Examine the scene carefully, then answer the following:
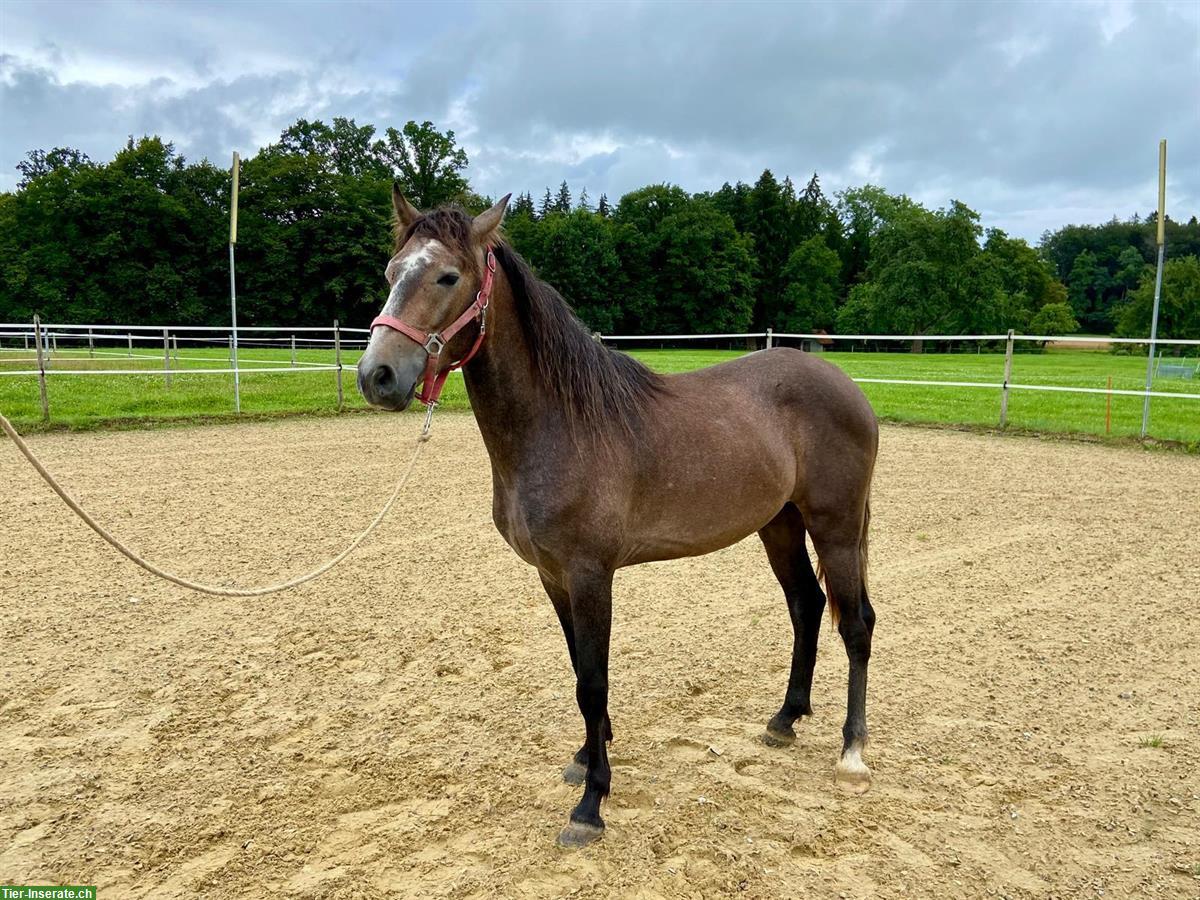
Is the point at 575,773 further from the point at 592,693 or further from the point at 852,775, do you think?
the point at 852,775

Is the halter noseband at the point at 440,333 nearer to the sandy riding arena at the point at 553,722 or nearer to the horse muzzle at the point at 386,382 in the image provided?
the horse muzzle at the point at 386,382

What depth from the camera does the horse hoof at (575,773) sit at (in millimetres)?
3021

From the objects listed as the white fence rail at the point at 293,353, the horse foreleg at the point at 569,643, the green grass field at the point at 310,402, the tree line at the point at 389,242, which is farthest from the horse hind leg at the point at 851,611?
the tree line at the point at 389,242

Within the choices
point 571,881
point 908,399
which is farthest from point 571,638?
point 908,399

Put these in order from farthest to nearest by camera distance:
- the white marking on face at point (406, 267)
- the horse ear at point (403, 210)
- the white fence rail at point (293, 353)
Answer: the white fence rail at point (293, 353) → the horse ear at point (403, 210) → the white marking on face at point (406, 267)

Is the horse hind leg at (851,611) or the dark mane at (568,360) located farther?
the horse hind leg at (851,611)

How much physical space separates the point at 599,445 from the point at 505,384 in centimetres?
43

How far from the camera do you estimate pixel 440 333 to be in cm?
236

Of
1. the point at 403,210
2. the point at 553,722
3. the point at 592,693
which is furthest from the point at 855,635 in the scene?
the point at 403,210

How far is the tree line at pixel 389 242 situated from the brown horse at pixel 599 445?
1436 inches

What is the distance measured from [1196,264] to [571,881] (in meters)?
66.6

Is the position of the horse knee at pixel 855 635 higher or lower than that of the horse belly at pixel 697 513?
lower

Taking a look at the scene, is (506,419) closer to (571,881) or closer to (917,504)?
(571,881)

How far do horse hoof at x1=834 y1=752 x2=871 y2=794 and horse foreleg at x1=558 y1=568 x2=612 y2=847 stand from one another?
1.04 metres
